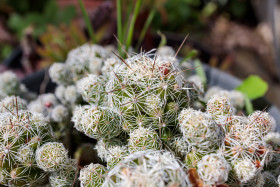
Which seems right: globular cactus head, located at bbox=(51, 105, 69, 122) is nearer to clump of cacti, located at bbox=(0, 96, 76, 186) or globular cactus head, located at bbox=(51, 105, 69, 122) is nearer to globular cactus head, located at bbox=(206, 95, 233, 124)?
clump of cacti, located at bbox=(0, 96, 76, 186)

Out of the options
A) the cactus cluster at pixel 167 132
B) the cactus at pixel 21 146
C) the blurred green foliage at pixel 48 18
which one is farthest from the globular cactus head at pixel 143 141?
the blurred green foliage at pixel 48 18

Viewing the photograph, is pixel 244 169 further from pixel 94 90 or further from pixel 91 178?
pixel 94 90

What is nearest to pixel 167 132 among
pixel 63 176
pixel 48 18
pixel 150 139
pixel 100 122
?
pixel 150 139

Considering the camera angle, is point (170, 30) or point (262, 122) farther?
point (170, 30)

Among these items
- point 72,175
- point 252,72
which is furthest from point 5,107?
point 252,72

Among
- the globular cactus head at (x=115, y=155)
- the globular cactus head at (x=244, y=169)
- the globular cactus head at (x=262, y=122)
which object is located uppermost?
the globular cactus head at (x=262, y=122)

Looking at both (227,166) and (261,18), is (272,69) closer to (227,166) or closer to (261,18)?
(261,18)

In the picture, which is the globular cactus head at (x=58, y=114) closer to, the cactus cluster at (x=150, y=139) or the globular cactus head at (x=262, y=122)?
the cactus cluster at (x=150, y=139)

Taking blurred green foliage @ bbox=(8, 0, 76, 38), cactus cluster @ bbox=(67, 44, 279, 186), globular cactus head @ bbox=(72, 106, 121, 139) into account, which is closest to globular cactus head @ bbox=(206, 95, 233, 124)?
cactus cluster @ bbox=(67, 44, 279, 186)
